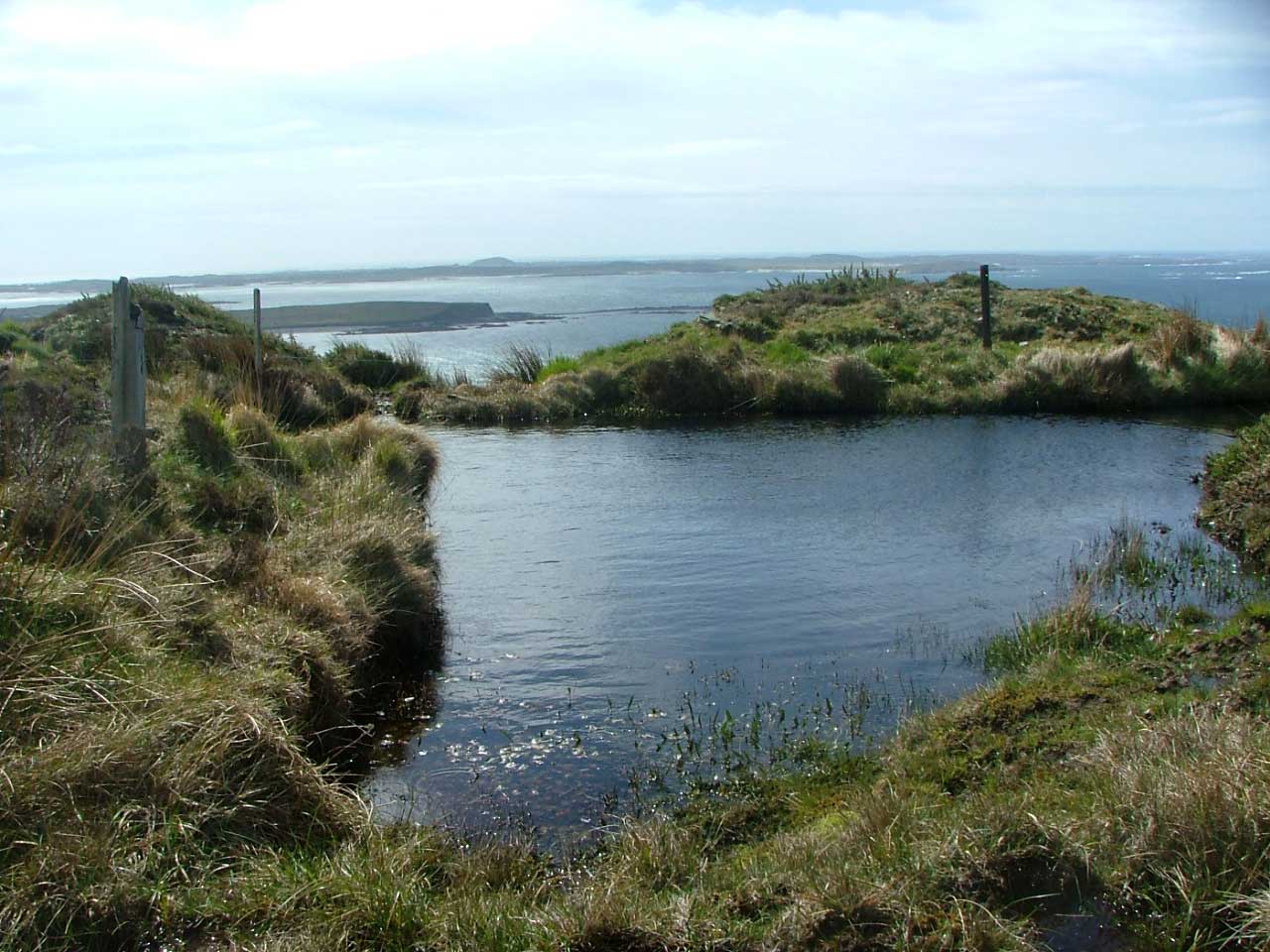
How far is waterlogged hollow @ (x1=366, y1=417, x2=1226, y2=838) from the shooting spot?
8.30 meters

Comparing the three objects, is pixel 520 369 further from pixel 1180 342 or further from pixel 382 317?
pixel 382 317

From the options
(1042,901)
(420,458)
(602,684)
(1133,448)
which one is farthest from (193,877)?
(1133,448)

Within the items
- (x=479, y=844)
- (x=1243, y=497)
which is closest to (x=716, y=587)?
(x=479, y=844)

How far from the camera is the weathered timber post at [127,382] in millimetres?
10539

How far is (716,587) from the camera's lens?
40.4ft

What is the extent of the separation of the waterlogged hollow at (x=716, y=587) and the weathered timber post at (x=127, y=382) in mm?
3370

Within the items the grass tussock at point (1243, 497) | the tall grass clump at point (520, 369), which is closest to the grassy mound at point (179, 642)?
the grass tussock at point (1243, 497)

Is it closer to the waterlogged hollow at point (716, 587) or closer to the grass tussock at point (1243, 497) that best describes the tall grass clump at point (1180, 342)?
the waterlogged hollow at point (716, 587)

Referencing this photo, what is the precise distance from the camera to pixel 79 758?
579cm

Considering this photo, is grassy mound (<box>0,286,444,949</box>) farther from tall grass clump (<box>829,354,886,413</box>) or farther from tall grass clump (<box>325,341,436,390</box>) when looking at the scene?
tall grass clump (<box>325,341,436,390</box>)

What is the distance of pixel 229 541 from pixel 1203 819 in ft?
25.8

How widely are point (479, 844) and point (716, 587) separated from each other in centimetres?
588

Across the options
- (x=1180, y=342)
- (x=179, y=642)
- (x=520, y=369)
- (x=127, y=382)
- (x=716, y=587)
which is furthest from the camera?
(x=520, y=369)

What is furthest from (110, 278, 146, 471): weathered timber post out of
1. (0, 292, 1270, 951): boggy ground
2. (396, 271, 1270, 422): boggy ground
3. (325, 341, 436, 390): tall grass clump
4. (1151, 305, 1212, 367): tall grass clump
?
(1151, 305, 1212, 367): tall grass clump
